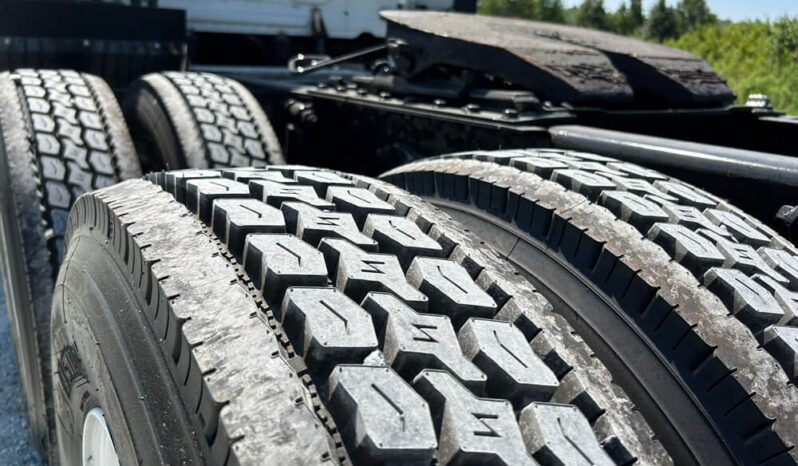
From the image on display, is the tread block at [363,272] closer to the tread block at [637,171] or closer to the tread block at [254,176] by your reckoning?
the tread block at [254,176]

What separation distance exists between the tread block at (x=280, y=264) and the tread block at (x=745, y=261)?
0.75 metres

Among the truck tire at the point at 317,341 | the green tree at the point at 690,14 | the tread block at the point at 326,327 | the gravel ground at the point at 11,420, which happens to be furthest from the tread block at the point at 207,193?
the green tree at the point at 690,14

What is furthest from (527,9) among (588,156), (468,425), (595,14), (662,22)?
(468,425)

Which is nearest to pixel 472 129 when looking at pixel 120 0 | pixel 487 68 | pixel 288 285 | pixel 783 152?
pixel 487 68

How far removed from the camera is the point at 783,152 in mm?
2693

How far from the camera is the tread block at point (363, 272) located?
1.23 metres

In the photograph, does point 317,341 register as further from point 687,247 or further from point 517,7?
point 517,7

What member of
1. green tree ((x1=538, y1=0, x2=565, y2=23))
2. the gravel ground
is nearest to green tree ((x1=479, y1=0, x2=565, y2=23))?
green tree ((x1=538, y1=0, x2=565, y2=23))

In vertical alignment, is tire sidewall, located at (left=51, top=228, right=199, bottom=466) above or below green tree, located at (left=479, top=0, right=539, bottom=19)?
below

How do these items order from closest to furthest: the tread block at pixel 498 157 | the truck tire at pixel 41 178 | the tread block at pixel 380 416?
the tread block at pixel 380 416, the tread block at pixel 498 157, the truck tire at pixel 41 178

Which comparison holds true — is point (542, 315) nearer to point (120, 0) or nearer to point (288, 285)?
point (288, 285)

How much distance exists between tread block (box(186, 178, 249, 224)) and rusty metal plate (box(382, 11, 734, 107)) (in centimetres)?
129

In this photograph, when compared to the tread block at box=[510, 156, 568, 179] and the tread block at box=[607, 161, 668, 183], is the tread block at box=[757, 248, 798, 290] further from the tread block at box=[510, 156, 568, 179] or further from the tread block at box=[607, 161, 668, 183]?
the tread block at box=[510, 156, 568, 179]

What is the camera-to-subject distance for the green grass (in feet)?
44.2
